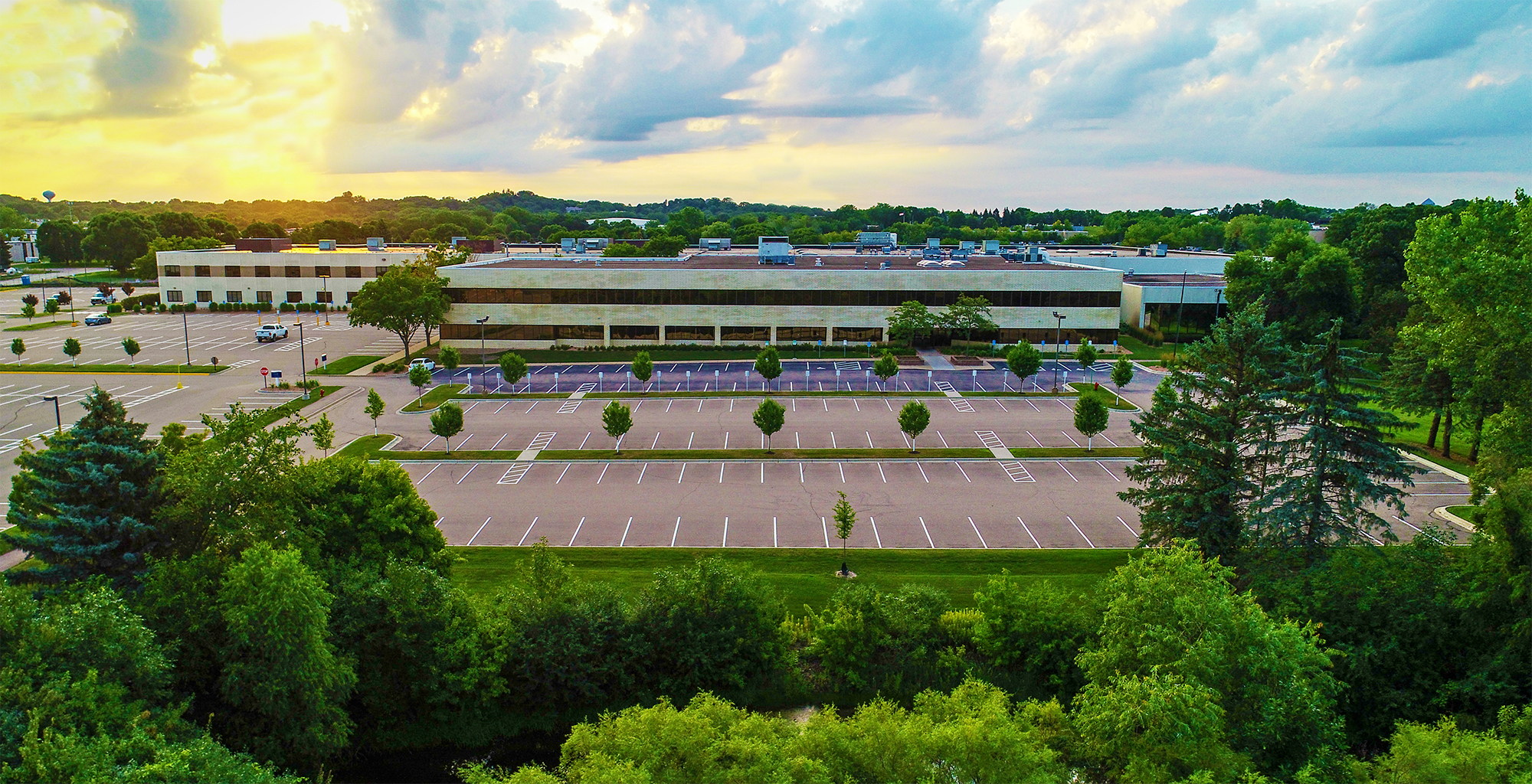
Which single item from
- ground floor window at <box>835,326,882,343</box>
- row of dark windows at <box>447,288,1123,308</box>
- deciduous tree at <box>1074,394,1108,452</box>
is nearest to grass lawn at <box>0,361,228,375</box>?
row of dark windows at <box>447,288,1123,308</box>

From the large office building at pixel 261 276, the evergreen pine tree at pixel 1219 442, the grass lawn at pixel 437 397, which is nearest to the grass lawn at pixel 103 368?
the grass lawn at pixel 437 397

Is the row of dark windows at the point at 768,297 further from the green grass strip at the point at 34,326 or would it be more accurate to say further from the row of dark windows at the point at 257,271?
the green grass strip at the point at 34,326

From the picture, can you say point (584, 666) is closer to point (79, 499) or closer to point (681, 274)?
point (79, 499)

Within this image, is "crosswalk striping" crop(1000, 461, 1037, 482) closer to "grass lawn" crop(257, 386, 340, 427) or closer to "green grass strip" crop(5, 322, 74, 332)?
"grass lawn" crop(257, 386, 340, 427)

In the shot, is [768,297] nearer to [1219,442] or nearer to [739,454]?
[739,454]

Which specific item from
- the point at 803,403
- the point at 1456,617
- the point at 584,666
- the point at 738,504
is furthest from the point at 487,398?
the point at 1456,617

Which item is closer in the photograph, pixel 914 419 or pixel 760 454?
pixel 914 419

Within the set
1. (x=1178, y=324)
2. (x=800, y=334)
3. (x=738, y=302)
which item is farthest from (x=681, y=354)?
(x=1178, y=324)
